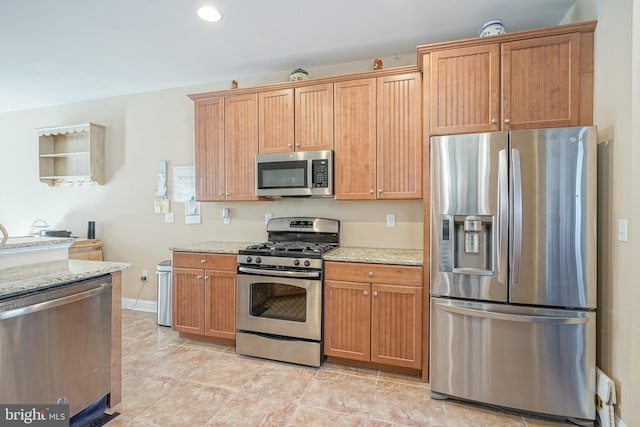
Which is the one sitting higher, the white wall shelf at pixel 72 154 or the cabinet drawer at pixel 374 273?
the white wall shelf at pixel 72 154

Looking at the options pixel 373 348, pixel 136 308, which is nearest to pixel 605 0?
pixel 373 348

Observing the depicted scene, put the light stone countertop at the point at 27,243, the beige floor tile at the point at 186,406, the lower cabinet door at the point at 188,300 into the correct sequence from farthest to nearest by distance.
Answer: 1. the lower cabinet door at the point at 188,300
2. the beige floor tile at the point at 186,406
3. the light stone countertop at the point at 27,243

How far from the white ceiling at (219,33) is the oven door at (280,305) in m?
2.06

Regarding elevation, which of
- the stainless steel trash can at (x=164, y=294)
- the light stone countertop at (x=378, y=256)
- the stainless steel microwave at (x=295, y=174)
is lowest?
the stainless steel trash can at (x=164, y=294)

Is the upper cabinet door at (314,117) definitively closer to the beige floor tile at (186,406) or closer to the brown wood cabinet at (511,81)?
the brown wood cabinet at (511,81)

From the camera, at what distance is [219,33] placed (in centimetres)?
253

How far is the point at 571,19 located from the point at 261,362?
3.61m

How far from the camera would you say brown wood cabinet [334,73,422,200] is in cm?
253

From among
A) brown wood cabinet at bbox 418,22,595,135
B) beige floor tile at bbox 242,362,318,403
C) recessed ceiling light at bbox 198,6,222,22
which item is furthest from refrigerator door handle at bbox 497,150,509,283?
recessed ceiling light at bbox 198,6,222,22

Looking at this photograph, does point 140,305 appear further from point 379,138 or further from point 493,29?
point 493,29

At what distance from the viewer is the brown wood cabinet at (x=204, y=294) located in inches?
108

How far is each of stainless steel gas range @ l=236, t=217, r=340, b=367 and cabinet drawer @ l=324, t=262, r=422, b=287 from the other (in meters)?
0.12

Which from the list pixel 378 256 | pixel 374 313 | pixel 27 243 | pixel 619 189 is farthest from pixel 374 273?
pixel 27 243

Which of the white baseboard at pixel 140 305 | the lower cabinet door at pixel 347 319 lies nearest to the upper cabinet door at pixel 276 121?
the lower cabinet door at pixel 347 319
